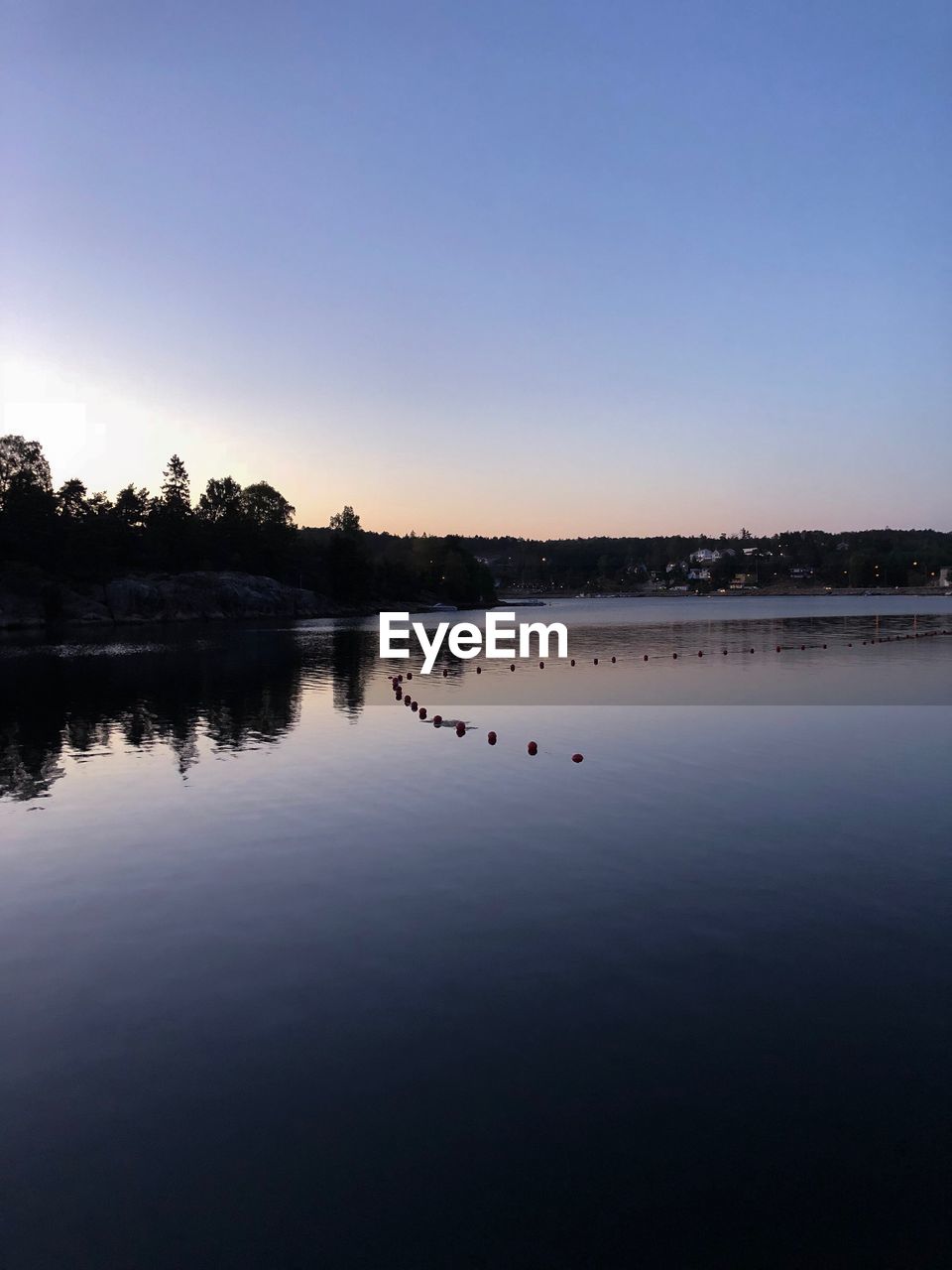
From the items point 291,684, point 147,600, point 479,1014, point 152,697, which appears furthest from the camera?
point 147,600

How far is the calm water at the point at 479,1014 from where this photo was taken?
23.8ft

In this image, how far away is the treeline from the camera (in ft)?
395

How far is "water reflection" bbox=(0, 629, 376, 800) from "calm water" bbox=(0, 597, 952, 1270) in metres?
3.86

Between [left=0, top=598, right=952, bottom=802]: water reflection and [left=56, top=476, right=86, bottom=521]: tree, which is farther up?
[left=56, top=476, right=86, bottom=521]: tree

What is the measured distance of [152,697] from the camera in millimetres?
42125

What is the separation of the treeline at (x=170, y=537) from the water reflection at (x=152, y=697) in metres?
49.2

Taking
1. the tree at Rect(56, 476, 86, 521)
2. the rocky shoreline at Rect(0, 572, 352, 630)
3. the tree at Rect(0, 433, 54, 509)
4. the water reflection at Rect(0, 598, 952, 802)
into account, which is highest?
the tree at Rect(0, 433, 54, 509)

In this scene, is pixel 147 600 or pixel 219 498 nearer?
pixel 147 600

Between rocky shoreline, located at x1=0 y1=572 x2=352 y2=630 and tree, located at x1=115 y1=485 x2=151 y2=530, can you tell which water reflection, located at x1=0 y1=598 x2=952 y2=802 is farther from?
tree, located at x1=115 y1=485 x2=151 y2=530

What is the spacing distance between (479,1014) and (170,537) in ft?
472

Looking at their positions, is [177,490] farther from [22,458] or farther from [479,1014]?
[479,1014]

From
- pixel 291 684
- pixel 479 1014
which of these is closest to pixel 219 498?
pixel 291 684

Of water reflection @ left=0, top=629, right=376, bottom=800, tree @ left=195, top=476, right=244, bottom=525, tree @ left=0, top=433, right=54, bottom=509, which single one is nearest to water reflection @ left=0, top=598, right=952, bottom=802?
water reflection @ left=0, top=629, right=376, bottom=800

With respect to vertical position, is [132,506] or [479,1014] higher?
[132,506]
